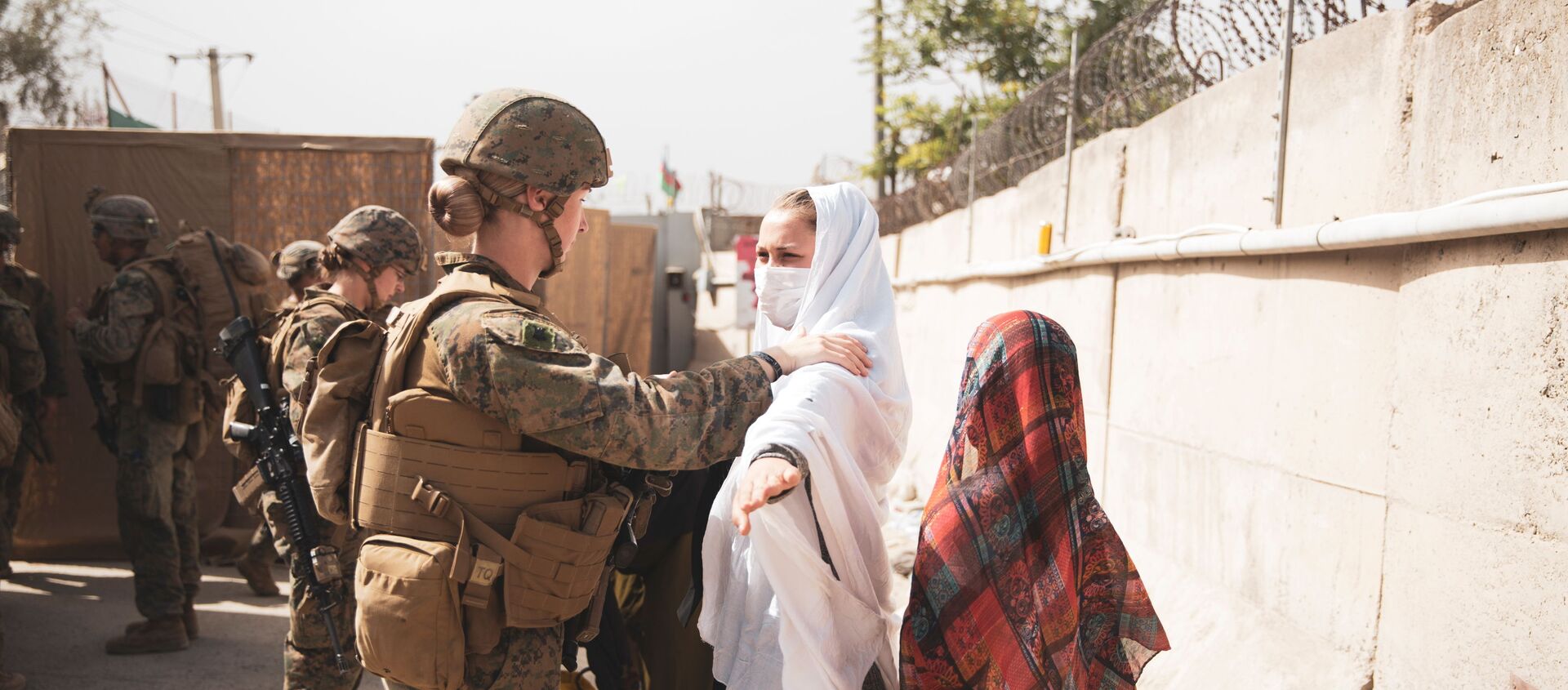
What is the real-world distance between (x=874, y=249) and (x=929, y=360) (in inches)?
254

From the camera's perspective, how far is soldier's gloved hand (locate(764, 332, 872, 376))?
77.6 inches

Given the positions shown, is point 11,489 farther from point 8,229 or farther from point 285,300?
point 285,300

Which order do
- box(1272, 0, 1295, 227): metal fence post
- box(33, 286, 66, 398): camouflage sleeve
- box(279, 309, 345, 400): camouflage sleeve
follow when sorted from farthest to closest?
box(33, 286, 66, 398): camouflage sleeve → box(1272, 0, 1295, 227): metal fence post → box(279, 309, 345, 400): camouflage sleeve

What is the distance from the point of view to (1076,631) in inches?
81.2

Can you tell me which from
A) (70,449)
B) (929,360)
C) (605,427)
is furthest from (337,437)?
(929,360)

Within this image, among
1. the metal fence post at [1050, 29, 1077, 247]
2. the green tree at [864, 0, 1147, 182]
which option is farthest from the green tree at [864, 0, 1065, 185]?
the metal fence post at [1050, 29, 1077, 247]

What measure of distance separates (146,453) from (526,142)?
3.70 m

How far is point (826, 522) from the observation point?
6.46 ft

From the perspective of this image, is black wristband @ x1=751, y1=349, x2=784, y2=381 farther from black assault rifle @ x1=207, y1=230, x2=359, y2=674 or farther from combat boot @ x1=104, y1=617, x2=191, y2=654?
combat boot @ x1=104, y1=617, x2=191, y2=654

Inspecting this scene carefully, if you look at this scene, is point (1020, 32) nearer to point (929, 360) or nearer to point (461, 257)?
point (929, 360)

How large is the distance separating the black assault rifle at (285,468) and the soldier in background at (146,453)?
1.41 meters

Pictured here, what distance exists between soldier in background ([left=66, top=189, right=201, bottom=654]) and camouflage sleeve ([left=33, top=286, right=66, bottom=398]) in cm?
41

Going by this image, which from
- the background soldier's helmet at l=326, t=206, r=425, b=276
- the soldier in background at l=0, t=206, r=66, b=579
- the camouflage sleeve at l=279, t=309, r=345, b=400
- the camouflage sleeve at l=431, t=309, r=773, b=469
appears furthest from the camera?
the soldier in background at l=0, t=206, r=66, b=579

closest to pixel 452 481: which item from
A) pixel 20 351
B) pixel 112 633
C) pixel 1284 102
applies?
pixel 1284 102
